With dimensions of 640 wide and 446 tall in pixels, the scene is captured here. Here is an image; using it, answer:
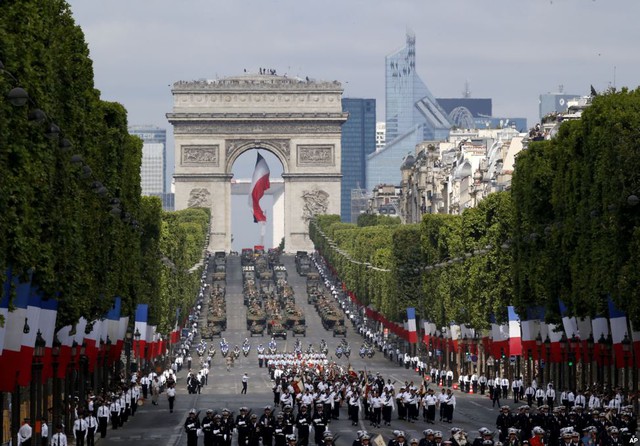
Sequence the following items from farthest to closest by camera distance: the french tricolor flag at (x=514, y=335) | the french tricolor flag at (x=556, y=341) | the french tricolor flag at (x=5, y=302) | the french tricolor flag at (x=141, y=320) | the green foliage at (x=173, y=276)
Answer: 1. the green foliage at (x=173, y=276)
2. the french tricolor flag at (x=141, y=320)
3. the french tricolor flag at (x=514, y=335)
4. the french tricolor flag at (x=556, y=341)
5. the french tricolor flag at (x=5, y=302)

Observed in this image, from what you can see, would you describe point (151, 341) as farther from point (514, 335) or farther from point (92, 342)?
point (92, 342)

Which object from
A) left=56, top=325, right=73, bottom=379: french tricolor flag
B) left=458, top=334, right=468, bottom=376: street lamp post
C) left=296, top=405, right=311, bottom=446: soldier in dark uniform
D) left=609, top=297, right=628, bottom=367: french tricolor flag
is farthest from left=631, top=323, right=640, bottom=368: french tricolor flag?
left=458, top=334, right=468, bottom=376: street lamp post

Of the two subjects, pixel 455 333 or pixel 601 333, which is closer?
pixel 601 333

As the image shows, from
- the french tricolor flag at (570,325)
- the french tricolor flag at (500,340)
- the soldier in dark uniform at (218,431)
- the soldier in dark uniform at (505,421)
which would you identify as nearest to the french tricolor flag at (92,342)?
the soldier in dark uniform at (218,431)

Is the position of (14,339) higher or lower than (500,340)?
lower

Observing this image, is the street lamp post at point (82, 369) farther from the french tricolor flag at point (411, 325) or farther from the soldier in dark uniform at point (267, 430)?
the french tricolor flag at point (411, 325)

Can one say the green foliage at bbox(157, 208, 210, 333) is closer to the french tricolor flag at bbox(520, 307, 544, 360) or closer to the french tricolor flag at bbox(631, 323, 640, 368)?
the french tricolor flag at bbox(520, 307, 544, 360)

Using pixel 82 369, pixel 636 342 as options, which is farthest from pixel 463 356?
pixel 636 342
